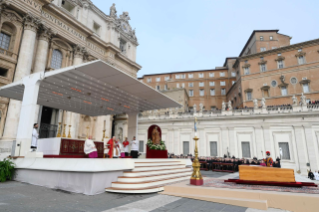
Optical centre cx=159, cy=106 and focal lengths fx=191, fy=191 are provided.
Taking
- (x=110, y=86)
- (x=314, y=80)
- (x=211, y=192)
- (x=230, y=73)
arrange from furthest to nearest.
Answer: (x=230, y=73), (x=314, y=80), (x=110, y=86), (x=211, y=192)

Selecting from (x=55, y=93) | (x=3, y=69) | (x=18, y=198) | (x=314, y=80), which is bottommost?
(x=18, y=198)

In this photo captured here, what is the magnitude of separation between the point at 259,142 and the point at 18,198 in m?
27.4

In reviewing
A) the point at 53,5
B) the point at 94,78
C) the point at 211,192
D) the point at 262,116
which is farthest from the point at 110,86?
the point at 262,116

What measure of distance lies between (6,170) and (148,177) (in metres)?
6.98

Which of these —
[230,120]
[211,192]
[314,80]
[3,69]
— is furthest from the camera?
[314,80]

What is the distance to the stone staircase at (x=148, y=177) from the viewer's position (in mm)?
8162

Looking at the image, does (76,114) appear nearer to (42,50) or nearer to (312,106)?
(42,50)

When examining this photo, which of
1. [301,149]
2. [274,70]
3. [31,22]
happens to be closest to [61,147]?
[31,22]

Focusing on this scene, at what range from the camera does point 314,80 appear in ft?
111

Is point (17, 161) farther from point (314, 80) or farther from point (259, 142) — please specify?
point (314, 80)

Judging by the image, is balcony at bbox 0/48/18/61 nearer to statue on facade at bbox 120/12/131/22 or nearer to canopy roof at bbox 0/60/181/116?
canopy roof at bbox 0/60/181/116

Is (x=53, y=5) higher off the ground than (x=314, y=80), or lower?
higher

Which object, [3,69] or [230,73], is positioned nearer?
[3,69]

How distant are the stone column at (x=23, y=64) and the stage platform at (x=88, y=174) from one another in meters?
7.71
